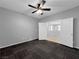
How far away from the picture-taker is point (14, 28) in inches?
147

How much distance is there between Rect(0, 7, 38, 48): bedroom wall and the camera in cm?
315

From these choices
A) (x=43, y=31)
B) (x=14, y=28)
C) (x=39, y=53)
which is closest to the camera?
(x=39, y=53)

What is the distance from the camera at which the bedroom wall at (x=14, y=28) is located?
3153 millimetres

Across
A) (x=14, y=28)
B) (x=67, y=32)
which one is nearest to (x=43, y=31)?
(x=67, y=32)

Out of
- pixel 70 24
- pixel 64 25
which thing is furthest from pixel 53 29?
pixel 70 24

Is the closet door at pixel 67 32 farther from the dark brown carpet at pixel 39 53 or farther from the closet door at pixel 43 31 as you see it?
the closet door at pixel 43 31

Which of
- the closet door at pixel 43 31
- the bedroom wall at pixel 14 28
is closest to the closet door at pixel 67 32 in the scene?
the closet door at pixel 43 31

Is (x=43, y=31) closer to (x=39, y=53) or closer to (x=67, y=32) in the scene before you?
(x=67, y=32)

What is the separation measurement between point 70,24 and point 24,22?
12.3 ft

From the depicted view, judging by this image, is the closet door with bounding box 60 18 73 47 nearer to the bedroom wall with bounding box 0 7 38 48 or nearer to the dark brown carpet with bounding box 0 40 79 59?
the dark brown carpet with bounding box 0 40 79 59

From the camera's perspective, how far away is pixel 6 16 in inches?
129

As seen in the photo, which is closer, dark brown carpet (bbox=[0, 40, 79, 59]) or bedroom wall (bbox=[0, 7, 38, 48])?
dark brown carpet (bbox=[0, 40, 79, 59])

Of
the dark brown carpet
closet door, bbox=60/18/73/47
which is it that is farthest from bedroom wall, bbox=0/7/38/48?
closet door, bbox=60/18/73/47

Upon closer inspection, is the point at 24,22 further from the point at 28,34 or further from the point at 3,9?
the point at 3,9
